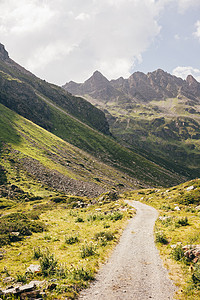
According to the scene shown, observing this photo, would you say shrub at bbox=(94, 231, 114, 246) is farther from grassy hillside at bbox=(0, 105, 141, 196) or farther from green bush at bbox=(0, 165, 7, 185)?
grassy hillside at bbox=(0, 105, 141, 196)

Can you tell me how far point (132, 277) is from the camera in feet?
30.2

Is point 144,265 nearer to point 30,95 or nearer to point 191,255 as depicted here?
point 191,255

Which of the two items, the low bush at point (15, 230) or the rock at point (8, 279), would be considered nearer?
the rock at point (8, 279)

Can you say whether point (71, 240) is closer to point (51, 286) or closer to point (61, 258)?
point (61, 258)

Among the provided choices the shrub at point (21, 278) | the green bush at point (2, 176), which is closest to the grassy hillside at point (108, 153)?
the green bush at point (2, 176)

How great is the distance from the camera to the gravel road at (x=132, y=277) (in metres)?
7.69

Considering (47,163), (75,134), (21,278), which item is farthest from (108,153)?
(21,278)

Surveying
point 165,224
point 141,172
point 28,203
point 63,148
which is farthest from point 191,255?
point 141,172

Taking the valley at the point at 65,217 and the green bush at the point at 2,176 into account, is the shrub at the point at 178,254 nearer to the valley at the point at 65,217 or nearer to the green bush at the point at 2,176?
the valley at the point at 65,217

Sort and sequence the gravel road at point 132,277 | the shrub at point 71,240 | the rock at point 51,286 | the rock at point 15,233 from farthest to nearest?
the rock at point 15,233, the shrub at point 71,240, the rock at point 51,286, the gravel road at point 132,277

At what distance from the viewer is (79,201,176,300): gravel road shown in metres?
7.69

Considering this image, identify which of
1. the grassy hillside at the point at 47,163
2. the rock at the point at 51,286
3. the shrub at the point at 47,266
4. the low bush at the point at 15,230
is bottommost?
the grassy hillside at the point at 47,163

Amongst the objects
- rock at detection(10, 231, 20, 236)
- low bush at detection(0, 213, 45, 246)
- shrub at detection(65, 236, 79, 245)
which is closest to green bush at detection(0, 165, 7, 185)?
low bush at detection(0, 213, 45, 246)

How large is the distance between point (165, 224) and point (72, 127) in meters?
167
